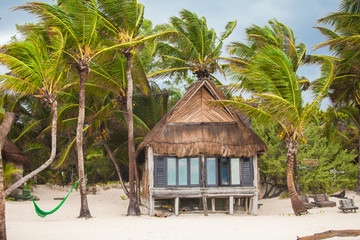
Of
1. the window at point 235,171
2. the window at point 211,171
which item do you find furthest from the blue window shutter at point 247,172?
the window at point 211,171

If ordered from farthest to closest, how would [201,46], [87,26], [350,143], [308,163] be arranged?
[350,143] → [201,46] → [308,163] → [87,26]

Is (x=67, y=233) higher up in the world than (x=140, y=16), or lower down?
lower down

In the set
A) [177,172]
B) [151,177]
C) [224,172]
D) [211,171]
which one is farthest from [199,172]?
[151,177]

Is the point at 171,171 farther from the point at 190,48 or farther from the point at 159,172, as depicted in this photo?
the point at 190,48

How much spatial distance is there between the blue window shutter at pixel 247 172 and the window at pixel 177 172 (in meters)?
1.67

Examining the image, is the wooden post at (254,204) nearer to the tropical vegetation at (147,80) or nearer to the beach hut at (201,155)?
the beach hut at (201,155)

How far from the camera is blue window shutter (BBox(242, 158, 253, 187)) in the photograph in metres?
14.2

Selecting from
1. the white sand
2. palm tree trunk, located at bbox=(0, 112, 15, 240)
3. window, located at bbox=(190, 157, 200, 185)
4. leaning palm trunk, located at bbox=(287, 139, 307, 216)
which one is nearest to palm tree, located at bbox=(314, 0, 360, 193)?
leaning palm trunk, located at bbox=(287, 139, 307, 216)

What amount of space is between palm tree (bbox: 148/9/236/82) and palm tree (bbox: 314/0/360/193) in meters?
4.34

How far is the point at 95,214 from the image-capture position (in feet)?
46.1

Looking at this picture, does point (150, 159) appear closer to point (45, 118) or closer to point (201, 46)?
point (201, 46)

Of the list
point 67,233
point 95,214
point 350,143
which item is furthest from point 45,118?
point 350,143

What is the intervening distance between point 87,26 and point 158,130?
4431 millimetres

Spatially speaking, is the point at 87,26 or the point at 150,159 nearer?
the point at 87,26
